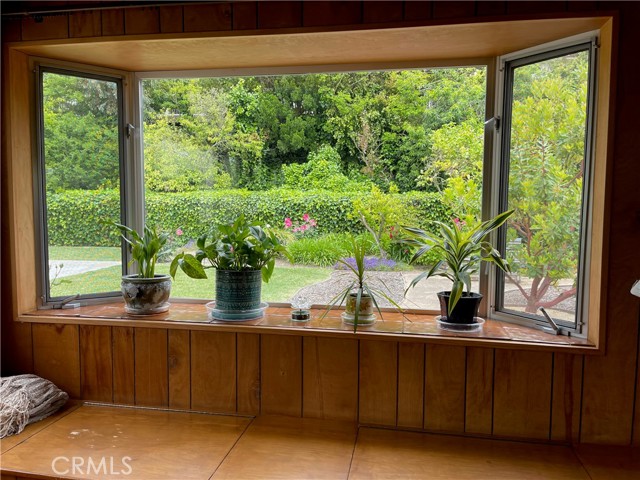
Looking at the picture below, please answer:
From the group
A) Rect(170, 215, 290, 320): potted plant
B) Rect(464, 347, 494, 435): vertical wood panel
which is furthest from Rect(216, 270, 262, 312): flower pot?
Rect(464, 347, 494, 435): vertical wood panel

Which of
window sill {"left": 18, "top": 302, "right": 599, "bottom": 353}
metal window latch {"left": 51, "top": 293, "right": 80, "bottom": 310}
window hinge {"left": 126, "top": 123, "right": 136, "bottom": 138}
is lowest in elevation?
window sill {"left": 18, "top": 302, "right": 599, "bottom": 353}

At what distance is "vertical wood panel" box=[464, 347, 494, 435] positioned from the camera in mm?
1679

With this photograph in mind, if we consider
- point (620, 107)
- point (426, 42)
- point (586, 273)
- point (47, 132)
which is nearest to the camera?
point (620, 107)

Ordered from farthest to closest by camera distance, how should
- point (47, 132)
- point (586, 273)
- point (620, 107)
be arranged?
1. point (47, 132)
2. point (586, 273)
3. point (620, 107)

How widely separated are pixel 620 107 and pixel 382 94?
0.89 m

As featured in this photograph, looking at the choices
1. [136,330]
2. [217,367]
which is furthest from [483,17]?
[136,330]

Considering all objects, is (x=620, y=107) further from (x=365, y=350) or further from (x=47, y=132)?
(x=47, y=132)

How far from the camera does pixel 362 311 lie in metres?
1.83

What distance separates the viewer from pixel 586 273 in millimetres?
1661

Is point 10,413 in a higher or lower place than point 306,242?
lower

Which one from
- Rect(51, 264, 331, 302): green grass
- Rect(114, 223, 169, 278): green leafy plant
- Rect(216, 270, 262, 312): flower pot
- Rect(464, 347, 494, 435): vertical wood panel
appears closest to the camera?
Rect(464, 347, 494, 435): vertical wood panel

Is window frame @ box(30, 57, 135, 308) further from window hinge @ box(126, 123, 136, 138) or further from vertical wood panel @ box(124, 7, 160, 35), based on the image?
vertical wood panel @ box(124, 7, 160, 35)

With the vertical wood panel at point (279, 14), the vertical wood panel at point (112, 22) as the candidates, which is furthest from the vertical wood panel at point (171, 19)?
the vertical wood panel at point (279, 14)

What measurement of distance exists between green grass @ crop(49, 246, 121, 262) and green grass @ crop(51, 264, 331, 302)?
0.05 m
